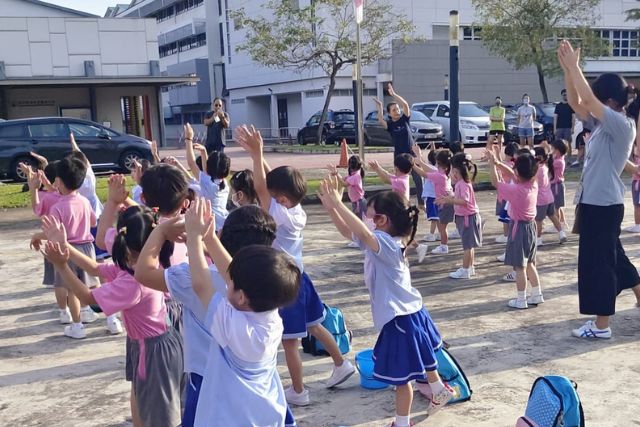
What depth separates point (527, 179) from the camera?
6230mm

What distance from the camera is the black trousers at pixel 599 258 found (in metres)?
5.08

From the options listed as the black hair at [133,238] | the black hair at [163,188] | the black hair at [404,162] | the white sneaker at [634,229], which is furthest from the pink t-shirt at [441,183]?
the black hair at [133,238]

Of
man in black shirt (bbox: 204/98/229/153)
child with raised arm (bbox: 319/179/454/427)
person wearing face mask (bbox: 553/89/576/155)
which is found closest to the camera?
child with raised arm (bbox: 319/179/454/427)

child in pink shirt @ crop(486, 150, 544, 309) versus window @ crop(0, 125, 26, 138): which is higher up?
window @ crop(0, 125, 26, 138)

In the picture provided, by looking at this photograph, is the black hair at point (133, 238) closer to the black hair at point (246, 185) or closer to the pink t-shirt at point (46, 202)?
the black hair at point (246, 185)

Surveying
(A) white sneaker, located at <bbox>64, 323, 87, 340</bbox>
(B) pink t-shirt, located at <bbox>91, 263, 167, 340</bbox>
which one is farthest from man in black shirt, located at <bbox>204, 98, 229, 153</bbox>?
(B) pink t-shirt, located at <bbox>91, 263, 167, 340</bbox>

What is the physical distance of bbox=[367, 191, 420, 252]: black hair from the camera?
3713mm

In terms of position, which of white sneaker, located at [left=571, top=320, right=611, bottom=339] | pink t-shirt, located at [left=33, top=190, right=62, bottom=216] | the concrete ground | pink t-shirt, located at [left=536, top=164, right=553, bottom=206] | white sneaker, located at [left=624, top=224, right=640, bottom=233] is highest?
pink t-shirt, located at [left=33, top=190, right=62, bottom=216]

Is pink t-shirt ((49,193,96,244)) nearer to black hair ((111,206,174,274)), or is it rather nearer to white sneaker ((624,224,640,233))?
black hair ((111,206,174,274))

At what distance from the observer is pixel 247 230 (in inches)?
117

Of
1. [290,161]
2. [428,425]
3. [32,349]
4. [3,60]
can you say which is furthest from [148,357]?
[3,60]

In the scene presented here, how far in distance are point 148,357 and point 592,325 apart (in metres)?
3.62

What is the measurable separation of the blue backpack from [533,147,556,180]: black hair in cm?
418

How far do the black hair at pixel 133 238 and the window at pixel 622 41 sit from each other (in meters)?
43.9
